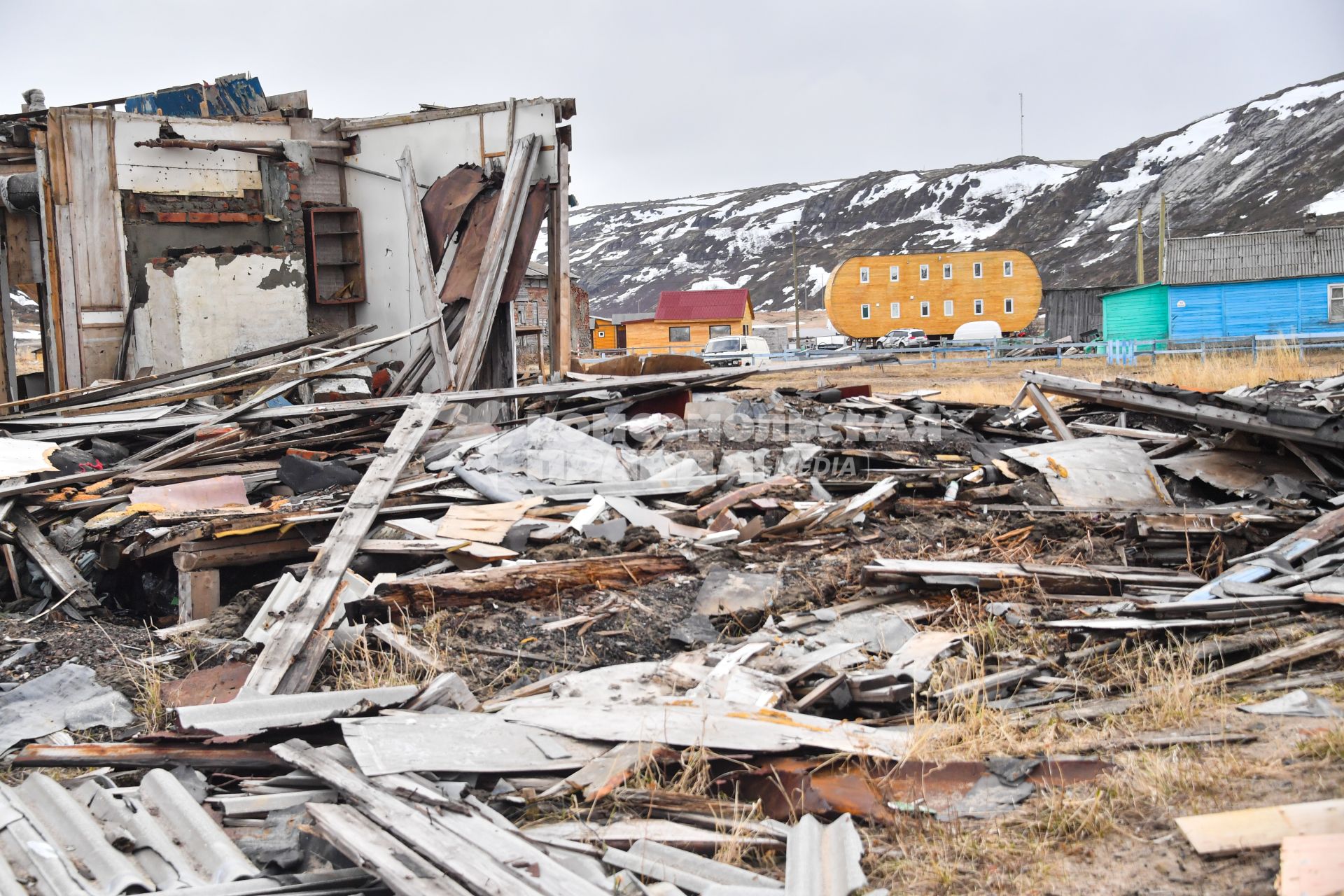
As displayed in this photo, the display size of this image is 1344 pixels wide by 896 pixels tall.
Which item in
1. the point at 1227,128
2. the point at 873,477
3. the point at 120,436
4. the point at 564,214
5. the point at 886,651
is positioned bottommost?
the point at 886,651

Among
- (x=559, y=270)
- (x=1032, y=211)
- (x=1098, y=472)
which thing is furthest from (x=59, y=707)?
(x=1032, y=211)

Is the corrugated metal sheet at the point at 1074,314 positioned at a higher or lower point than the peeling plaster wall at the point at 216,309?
higher

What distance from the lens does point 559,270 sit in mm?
11945

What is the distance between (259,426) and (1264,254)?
37951mm

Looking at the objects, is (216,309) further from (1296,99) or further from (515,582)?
(1296,99)

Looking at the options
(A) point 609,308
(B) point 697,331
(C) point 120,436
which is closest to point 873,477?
(C) point 120,436

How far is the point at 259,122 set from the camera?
1220 centimetres

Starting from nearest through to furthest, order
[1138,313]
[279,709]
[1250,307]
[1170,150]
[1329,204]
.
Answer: [279,709]
[1250,307]
[1138,313]
[1329,204]
[1170,150]

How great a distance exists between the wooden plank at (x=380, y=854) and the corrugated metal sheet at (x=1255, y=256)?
3896cm

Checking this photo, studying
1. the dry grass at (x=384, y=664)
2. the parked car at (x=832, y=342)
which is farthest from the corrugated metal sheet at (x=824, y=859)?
the parked car at (x=832, y=342)

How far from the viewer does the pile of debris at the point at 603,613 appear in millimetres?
3109

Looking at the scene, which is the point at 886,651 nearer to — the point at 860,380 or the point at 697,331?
the point at 860,380

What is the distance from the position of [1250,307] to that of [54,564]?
39.0 m

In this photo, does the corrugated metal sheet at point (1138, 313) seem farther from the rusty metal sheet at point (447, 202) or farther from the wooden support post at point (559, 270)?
the rusty metal sheet at point (447, 202)
